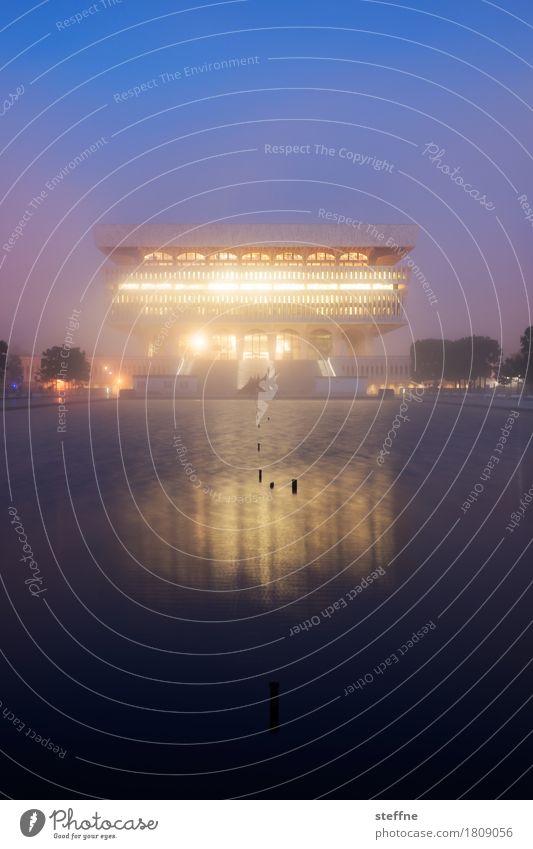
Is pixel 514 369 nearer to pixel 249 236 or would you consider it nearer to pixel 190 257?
pixel 249 236

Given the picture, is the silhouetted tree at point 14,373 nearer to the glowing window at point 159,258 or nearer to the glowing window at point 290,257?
the glowing window at point 159,258

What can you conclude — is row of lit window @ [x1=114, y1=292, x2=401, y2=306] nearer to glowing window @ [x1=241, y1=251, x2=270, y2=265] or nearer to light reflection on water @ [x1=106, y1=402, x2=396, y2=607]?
glowing window @ [x1=241, y1=251, x2=270, y2=265]

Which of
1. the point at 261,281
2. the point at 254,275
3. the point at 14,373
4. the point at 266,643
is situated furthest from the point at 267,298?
the point at 266,643

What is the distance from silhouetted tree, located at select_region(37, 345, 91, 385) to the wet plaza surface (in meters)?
92.4

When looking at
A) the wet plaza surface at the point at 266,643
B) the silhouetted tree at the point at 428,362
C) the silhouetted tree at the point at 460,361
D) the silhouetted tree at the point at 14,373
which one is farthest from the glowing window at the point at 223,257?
the wet plaza surface at the point at 266,643

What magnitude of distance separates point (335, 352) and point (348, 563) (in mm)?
99473

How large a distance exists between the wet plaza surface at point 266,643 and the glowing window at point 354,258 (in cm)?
9223

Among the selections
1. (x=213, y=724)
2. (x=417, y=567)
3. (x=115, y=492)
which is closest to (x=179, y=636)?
(x=213, y=724)

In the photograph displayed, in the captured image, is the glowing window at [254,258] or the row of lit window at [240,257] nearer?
the glowing window at [254,258]

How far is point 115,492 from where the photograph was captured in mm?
16625

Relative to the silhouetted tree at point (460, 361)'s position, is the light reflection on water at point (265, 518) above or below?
below

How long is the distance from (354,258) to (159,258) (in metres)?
26.8

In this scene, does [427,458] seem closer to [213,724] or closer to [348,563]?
[348,563]

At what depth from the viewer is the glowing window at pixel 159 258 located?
10512 centimetres
